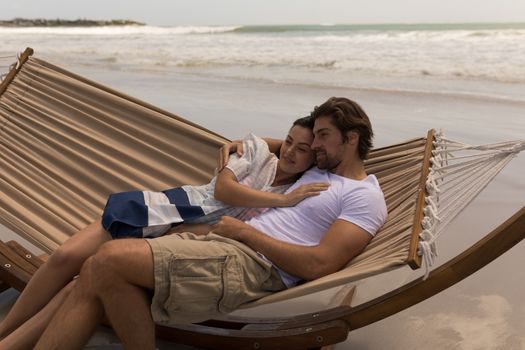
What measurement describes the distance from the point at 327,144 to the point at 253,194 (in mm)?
289

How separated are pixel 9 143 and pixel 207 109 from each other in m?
3.52

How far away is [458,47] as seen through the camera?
48.4ft

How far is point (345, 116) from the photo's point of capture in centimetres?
192

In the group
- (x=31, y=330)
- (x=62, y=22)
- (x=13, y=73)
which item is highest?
(x=62, y=22)

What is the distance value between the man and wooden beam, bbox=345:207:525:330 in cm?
16

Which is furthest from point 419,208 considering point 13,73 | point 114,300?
point 13,73

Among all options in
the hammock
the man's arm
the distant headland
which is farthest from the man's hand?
the distant headland

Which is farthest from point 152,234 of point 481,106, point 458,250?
point 481,106

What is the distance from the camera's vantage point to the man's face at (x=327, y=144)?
193 cm

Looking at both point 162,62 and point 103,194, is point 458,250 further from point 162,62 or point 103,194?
point 162,62

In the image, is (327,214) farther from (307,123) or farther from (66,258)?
(66,258)

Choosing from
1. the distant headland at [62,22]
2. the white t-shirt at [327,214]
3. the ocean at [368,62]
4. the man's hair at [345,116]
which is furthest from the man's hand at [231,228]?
the distant headland at [62,22]

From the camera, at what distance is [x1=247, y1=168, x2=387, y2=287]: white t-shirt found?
1825mm

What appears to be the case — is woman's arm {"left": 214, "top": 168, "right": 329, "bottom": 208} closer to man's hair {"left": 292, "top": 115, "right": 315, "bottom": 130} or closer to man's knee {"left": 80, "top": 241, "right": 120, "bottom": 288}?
man's hair {"left": 292, "top": 115, "right": 315, "bottom": 130}
